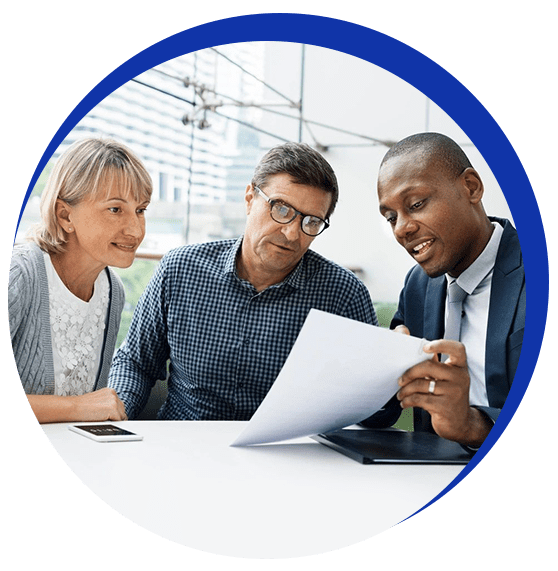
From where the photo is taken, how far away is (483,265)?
1.69m

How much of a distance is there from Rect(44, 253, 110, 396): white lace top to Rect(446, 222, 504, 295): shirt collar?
891mm

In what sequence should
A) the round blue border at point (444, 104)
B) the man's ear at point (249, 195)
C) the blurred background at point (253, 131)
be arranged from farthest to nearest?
the blurred background at point (253, 131)
the man's ear at point (249, 195)
the round blue border at point (444, 104)

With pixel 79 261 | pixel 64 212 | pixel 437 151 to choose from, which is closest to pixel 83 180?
pixel 64 212

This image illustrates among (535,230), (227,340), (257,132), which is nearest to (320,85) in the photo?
(257,132)

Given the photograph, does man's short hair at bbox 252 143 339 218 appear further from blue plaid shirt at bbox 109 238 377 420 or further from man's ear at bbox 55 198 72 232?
man's ear at bbox 55 198 72 232

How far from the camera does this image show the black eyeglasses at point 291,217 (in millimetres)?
1801

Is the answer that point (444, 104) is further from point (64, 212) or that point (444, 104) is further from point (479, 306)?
point (64, 212)

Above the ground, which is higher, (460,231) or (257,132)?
(257,132)

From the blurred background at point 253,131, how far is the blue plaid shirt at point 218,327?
197 centimetres

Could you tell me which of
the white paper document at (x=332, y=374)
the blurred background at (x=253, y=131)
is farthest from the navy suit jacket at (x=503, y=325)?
the blurred background at (x=253, y=131)

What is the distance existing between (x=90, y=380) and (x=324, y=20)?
999 millimetres

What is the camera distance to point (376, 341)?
1.16m

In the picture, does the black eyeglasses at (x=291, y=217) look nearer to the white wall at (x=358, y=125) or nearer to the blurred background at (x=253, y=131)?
the blurred background at (x=253, y=131)

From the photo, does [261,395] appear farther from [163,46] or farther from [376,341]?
[163,46]
